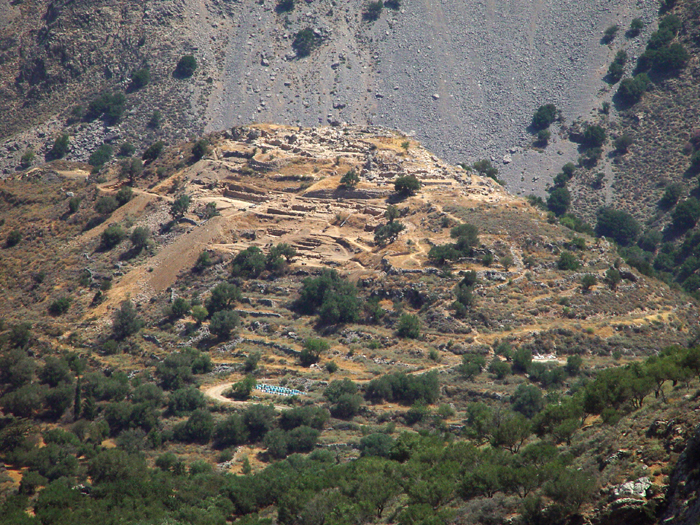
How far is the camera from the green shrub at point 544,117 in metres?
111

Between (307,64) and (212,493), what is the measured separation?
93.9 meters

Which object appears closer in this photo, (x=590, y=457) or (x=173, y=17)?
(x=590, y=457)

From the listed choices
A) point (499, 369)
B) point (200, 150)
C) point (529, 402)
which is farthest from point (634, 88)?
point (529, 402)

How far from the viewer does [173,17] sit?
404 ft

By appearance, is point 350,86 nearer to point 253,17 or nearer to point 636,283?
point 253,17

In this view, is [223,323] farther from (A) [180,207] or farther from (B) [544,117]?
(B) [544,117]

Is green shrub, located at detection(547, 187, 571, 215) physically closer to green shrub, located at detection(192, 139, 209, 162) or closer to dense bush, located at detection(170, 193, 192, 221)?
green shrub, located at detection(192, 139, 209, 162)

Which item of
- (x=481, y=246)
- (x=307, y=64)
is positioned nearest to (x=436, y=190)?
(x=481, y=246)

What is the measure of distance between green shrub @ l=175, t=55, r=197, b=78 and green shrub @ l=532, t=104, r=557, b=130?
53762mm

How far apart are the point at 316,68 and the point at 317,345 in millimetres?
75827

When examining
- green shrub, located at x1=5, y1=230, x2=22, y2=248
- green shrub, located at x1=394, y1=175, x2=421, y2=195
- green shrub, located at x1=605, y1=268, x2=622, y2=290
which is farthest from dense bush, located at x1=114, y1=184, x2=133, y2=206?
green shrub, located at x1=605, y1=268, x2=622, y2=290

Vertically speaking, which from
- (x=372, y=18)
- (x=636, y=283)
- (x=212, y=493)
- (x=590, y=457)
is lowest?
(x=212, y=493)

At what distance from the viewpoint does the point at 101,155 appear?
10506 cm

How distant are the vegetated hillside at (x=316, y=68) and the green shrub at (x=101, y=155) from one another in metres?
2.07
